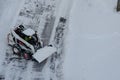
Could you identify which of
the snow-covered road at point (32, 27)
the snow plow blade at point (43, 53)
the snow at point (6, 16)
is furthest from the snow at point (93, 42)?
the snow at point (6, 16)

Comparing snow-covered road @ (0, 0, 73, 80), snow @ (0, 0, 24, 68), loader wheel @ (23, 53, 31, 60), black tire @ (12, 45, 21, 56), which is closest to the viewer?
snow-covered road @ (0, 0, 73, 80)

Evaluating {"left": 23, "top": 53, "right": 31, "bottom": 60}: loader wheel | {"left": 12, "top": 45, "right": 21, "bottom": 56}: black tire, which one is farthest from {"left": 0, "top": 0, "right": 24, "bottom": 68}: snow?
{"left": 23, "top": 53, "right": 31, "bottom": 60}: loader wheel

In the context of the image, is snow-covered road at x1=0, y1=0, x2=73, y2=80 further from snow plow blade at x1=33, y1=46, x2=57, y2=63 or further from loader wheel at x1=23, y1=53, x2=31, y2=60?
snow plow blade at x1=33, y1=46, x2=57, y2=63

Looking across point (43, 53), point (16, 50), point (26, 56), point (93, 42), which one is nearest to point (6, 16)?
point (16, 50)

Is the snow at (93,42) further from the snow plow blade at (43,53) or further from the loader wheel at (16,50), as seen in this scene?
the loader wheel at (16,50)

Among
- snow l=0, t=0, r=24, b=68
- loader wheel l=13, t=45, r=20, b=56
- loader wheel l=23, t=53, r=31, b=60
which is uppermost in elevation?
snow l=0, t=0, r=24, b=68

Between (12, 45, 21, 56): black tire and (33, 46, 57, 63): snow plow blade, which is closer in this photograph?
(33, 46, 57, 63): snow plow blade

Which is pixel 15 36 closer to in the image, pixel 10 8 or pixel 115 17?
pixel 10 8
